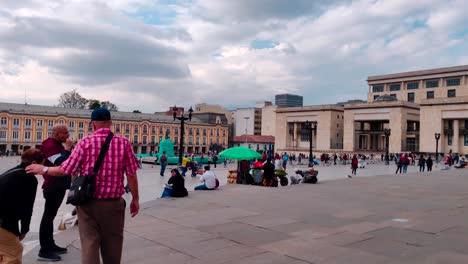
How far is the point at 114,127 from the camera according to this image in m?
85.9

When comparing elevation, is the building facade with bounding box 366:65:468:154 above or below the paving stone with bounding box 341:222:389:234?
above

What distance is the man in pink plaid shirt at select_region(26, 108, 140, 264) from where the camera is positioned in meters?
3.91

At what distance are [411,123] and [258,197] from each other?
7580cm

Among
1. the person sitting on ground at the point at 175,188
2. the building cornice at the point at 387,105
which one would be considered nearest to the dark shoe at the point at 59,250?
the person sitting on ground at the point at 175,188

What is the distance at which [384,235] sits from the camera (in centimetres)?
783

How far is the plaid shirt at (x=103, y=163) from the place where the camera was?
3.95 metres

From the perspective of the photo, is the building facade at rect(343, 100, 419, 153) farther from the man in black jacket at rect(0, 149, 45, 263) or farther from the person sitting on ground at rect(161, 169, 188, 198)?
the man in black jacket at rect(0, 149, 45, 263)

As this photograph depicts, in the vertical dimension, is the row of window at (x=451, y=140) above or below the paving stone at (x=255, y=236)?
above

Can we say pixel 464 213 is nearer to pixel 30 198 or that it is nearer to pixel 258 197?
pixel 258 197

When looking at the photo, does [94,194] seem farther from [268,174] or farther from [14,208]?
[268,174]

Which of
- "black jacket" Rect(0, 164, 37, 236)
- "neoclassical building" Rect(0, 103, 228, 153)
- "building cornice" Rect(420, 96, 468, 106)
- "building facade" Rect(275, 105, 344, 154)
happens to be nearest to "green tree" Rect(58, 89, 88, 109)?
"neoclassical building" Rect(0, 103, 228, 153)

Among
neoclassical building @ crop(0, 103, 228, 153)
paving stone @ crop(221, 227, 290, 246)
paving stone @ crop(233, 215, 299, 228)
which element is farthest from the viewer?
neoclassical building @ crop(0, 103, 228, 153)

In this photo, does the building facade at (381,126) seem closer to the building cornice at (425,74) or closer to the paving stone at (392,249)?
the building cornice at (425,74)

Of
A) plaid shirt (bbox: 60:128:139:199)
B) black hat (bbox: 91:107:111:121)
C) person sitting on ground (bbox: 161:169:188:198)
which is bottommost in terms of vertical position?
person sitting on ground (bbox: 161:169:188:198)
